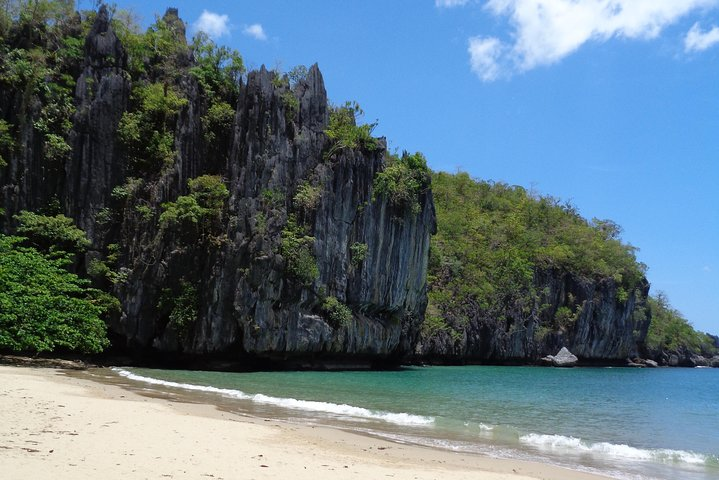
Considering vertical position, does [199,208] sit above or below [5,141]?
below

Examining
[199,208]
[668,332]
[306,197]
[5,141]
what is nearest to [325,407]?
[199,208]

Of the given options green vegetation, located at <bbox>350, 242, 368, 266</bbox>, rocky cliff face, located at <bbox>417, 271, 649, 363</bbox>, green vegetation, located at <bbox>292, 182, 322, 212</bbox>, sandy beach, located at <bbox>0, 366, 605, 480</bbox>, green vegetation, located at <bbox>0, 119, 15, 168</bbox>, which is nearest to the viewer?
sandy beach, located at <bbox>0, 366, 605, 480</bbox>

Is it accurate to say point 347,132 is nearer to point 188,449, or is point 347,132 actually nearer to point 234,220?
point 234,220

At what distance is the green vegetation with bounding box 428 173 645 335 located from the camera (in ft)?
168

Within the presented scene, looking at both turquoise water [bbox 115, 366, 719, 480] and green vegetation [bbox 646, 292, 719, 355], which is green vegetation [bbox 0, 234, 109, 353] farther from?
green vegetation [bbox 646, 292, 719, 355]

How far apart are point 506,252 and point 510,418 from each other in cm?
4046

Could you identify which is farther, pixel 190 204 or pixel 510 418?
pixel 190 204

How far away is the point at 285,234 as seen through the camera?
29016 mm

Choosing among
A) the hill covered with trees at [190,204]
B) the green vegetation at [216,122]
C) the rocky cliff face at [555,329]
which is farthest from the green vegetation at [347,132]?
the rocky cliff face at [555,329]

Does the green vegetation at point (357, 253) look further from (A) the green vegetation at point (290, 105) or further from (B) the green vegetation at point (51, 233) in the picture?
(B) the green vegetation at point (51, 233)

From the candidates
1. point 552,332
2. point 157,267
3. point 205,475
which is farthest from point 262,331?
point 552,332

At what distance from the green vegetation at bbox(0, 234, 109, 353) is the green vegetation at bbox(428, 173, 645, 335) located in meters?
28.8

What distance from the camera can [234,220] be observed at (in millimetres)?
28234

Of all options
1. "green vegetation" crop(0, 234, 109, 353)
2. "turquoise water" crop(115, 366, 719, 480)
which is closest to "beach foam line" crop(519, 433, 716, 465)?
"turquoise water" crop(115, 366, 719, 480)
